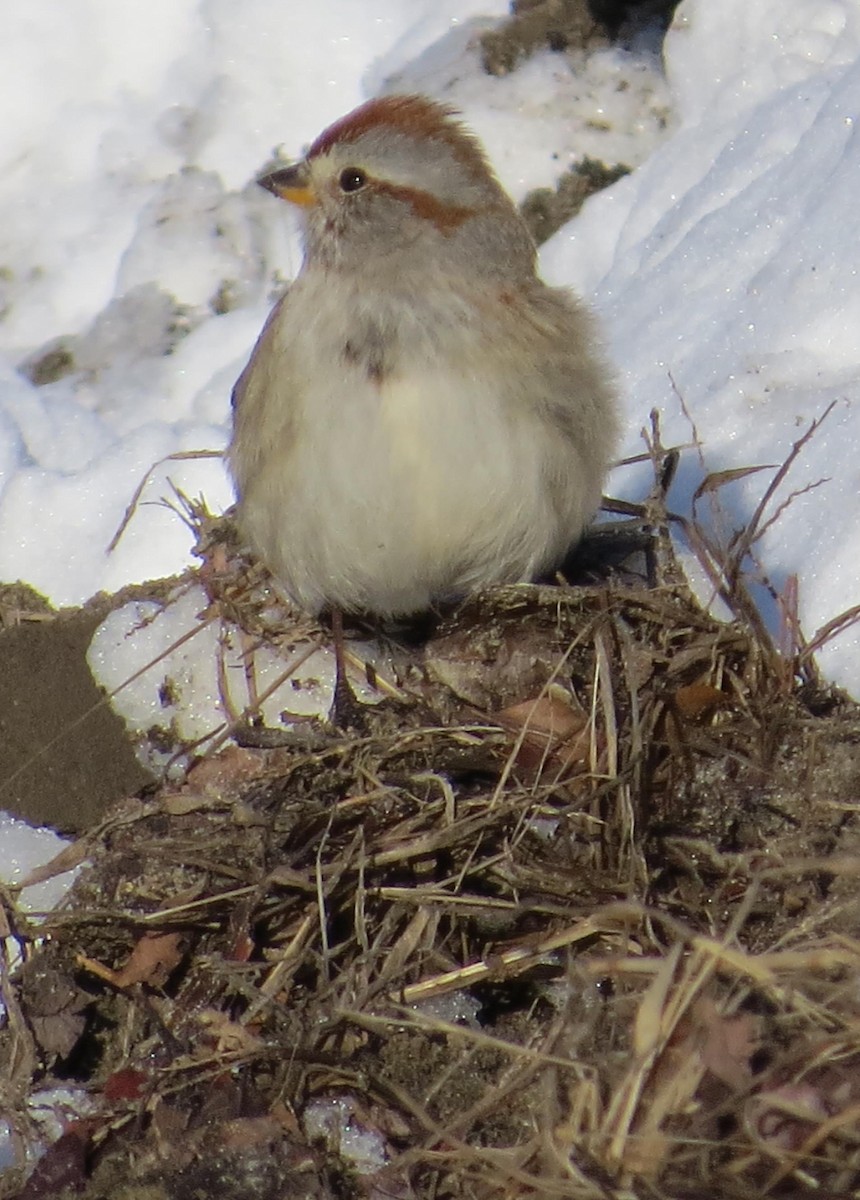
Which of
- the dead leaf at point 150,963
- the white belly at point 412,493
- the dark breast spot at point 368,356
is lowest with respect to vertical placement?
the dead leaf at point 150,963

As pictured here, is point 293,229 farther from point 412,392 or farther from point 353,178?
point 412,392

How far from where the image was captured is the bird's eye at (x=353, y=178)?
3.45 m

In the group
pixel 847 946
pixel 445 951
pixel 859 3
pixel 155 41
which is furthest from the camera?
pixel 155 41

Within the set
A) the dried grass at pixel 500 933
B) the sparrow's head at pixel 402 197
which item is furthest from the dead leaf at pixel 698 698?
the sparrow's head at pixel 402 197

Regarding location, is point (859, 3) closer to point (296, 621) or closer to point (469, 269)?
point (469, 269)

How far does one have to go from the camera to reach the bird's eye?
3.45m

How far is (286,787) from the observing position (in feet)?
10.00

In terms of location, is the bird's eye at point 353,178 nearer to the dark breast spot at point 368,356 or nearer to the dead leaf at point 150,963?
the dark breast spot at point 368,356

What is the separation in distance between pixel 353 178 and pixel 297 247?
1.79m

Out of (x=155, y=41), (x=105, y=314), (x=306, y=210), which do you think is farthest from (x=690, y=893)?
(x=155, y=41)

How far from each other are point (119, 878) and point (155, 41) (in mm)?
3443

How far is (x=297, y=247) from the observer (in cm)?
520

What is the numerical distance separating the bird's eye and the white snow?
3.48 ft

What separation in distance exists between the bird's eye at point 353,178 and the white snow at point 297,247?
1.06 meters
